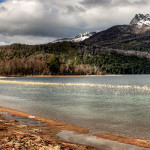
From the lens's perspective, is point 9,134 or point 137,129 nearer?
point 9,134

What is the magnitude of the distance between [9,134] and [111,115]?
13286 millimetres

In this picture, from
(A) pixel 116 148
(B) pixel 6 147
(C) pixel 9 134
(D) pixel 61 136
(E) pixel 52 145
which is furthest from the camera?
(D) pixel 61 136

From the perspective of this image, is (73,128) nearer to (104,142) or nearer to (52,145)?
(104,142)

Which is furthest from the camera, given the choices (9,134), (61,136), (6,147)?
(61,136)

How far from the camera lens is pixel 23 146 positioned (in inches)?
444

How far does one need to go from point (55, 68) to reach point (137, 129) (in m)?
183

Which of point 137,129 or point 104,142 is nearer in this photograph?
point 104,142

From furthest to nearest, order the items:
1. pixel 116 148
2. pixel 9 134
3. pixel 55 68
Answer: pixel 55 68 < pixel 9 134 < pixel 116 148

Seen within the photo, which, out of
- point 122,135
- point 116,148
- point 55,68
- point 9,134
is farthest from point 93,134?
point 55,68

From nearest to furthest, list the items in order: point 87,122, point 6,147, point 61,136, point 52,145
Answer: point 6,147 → point 52,145 → point 61,136 → point 87,122

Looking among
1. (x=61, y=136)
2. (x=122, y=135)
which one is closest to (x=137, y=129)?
(x=122, y=135)

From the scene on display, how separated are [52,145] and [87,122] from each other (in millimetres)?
9171

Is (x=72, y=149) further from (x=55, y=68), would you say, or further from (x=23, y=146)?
(x=55, y=68)

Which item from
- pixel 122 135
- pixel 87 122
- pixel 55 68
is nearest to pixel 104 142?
pixel 122 135
